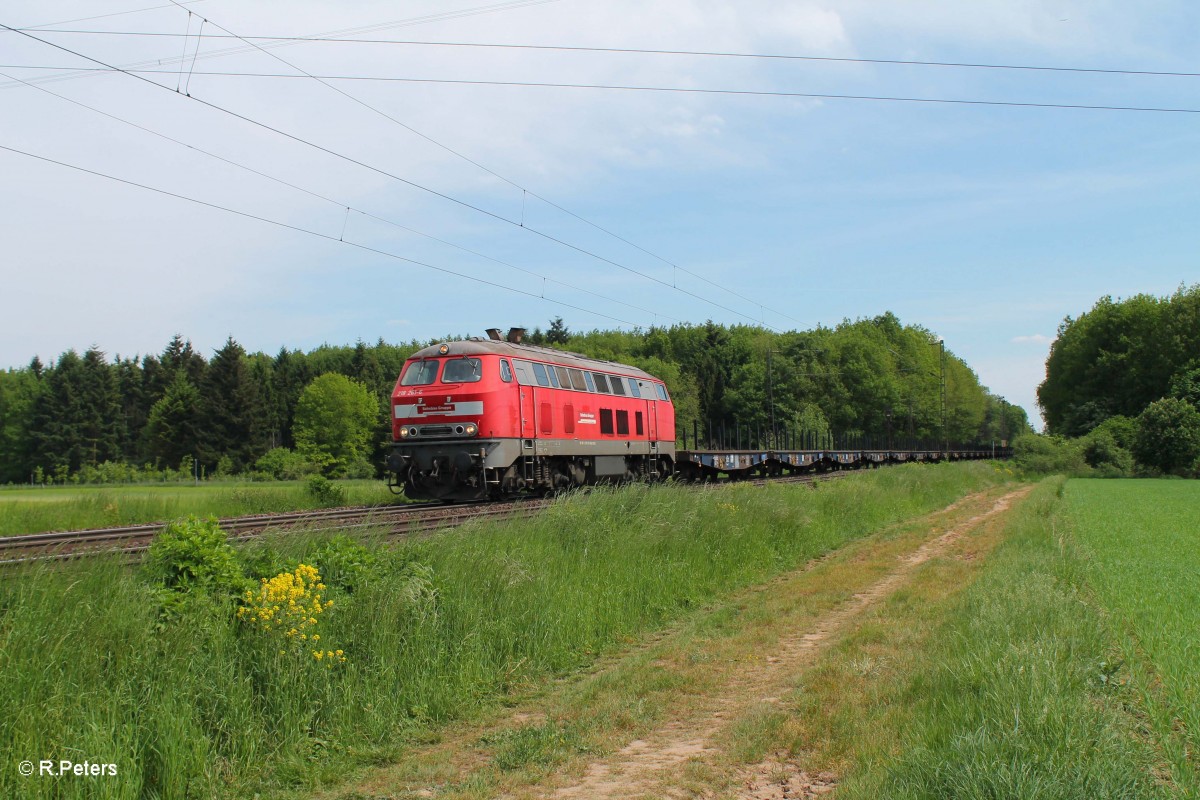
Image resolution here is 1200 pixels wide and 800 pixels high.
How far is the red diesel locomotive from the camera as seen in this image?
1906 centimetres

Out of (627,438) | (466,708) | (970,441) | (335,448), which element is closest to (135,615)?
(466,708)

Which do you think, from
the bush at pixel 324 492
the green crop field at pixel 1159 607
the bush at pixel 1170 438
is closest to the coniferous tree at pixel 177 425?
the bush at pixel 324 492

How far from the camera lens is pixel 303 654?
6.18m

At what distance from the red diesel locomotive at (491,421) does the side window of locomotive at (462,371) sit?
28 mm

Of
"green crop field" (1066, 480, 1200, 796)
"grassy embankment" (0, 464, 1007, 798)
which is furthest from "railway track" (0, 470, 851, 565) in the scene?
"green crop field" (1066, 480, 1200, 796)

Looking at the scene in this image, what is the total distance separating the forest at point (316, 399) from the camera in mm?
75188

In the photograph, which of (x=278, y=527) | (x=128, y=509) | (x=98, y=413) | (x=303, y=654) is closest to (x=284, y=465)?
(x=98, y=413)

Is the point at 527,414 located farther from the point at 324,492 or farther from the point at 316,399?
the point at 316,399

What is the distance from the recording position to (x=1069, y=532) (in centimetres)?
1881

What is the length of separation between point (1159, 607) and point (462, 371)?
14323 millimetres

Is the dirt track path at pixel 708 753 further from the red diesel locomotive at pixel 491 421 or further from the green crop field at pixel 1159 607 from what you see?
the red diesel locomotive at pixel 491 421

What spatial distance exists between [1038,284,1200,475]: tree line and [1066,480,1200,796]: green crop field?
147 feet

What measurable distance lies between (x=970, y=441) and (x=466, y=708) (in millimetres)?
122902

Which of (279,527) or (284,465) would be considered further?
(284,465)
